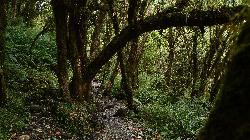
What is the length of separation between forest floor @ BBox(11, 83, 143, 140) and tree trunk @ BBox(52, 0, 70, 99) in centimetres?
55

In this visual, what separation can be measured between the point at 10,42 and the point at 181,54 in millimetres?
11167

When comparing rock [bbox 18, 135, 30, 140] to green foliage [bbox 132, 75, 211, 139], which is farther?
green foliage [bbox 132, 75, 211, 139]

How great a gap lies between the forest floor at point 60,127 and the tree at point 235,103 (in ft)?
27.4

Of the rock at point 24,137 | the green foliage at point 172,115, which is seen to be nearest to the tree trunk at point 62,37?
the rock at point 24,137

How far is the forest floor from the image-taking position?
10.3 m

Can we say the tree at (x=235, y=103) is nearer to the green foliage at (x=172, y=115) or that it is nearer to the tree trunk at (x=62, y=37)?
the tree trunk at (x=62, y=37)

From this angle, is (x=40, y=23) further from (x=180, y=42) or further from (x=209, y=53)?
(x=209, y=53)

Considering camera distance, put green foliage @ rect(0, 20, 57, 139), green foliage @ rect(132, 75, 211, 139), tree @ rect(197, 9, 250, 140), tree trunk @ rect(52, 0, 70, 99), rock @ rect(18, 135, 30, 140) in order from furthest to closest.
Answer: green foliage @ rect(132, 75, 211, 139), tree trunk @ rect(52, 0, 70, 99), green foliage @ rect(0, 20, 57, 139), rock @ rect(18, 135, 30, 140), tree @ rect(197, 9, 250, 140)

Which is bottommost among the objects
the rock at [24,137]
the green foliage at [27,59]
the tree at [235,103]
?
the tree at [235,103]

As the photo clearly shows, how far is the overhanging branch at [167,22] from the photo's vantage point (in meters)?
9.47

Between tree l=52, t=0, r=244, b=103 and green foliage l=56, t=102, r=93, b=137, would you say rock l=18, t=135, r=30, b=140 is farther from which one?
tree l=52, t=0, r=244, b=103

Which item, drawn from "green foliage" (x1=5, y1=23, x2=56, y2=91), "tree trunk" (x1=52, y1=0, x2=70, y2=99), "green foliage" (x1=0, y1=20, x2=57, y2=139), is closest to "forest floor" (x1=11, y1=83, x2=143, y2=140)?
"green foliage" (x1=0, y1=20, x2=57, y2=139)

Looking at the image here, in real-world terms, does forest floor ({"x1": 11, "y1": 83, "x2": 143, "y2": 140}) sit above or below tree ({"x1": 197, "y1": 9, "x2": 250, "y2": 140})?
above

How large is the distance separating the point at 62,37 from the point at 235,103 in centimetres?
1101
